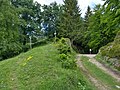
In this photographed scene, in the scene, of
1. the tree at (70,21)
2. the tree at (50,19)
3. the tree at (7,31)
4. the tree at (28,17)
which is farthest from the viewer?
the tree at (50,19)

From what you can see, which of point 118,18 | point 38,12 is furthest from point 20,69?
point 38,12

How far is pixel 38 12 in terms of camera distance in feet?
182

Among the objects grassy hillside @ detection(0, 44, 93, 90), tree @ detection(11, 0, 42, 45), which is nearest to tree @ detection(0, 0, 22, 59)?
tree @ detection(11, 0, 42, 45)

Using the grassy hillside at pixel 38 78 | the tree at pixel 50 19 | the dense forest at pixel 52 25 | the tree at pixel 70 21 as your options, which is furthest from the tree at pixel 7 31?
the tree at pixel 50 19

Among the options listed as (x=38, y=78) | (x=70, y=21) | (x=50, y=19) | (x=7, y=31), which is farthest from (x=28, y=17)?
(x=38, y=78)

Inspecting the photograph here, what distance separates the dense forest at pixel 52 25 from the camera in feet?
102

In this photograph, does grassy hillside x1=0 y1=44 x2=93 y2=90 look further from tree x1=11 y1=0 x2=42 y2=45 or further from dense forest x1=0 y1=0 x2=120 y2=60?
tree x1=11 y1=0 x2=42 y2=45

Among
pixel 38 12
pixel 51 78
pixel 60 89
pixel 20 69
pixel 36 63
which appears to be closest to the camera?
pixel 60 89

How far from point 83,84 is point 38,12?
4660 centimetres

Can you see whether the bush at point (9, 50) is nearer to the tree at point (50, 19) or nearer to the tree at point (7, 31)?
the tree at point (7, 31)

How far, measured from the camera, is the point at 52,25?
57.1 m

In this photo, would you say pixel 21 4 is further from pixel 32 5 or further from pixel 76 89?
pixel 76 89

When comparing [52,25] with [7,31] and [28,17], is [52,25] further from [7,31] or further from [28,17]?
[7,31]

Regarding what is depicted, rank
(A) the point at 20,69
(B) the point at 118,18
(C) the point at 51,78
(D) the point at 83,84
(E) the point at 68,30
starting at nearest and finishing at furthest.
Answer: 1. (C) the point at 51,78
2. (D) the point at 83,84
3. (A) the point at 20,69
4. (B) the point at 118,18
5. (E) the point at 68,30
